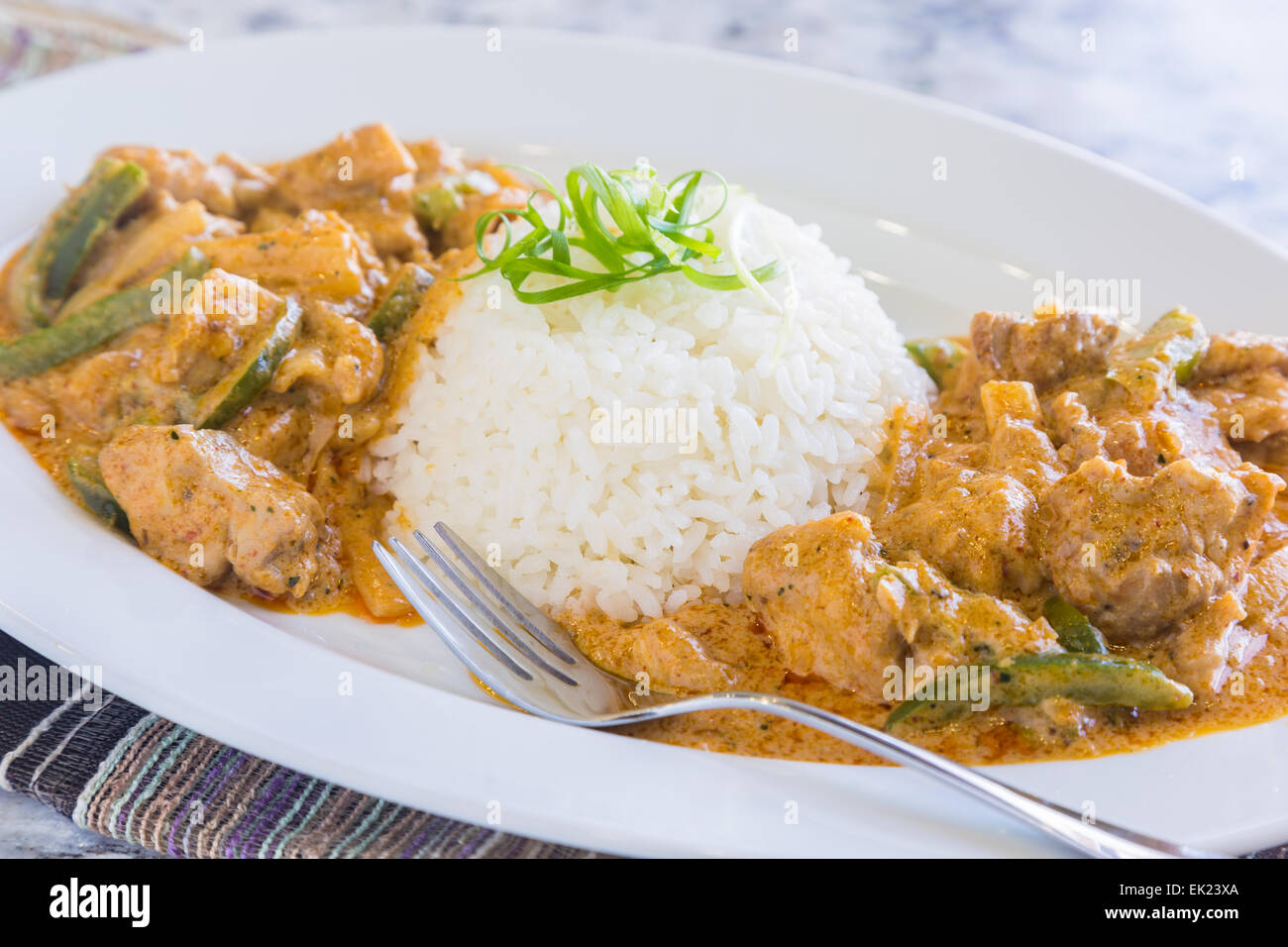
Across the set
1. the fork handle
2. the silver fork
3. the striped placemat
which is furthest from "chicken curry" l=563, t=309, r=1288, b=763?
the striped placemat

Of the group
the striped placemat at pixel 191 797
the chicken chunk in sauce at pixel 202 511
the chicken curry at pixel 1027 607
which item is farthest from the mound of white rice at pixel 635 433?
the striped placemat at pixel 191 797

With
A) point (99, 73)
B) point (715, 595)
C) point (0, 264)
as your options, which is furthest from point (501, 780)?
point (99, 73)

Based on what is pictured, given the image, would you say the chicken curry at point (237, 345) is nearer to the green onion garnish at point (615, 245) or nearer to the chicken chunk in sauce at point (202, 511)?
the chicken chunk in sauce at point (202, 511)

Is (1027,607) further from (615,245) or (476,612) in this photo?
(615,245)

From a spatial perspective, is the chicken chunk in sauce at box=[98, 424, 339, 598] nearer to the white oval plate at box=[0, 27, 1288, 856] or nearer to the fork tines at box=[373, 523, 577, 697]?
the white oval plate at box=[0, 27, 1288, 856]

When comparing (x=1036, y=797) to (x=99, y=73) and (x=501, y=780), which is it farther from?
(x=99, y=73)
